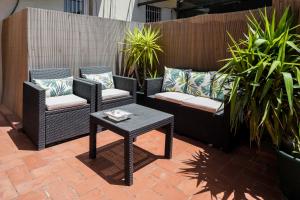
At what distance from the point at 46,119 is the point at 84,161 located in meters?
0.79

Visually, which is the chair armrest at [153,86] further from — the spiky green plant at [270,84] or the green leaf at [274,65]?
the green leaf at [274,65]

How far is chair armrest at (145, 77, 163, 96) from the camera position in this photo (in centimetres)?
414

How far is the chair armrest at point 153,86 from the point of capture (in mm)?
4145

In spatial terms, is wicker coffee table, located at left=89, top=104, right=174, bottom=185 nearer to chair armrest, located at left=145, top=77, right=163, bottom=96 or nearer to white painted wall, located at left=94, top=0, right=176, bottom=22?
chair armrest, located at left=145, top=77, right=163, bottom=96

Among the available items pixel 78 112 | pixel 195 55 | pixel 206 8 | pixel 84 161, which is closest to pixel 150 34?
pixel 195 55

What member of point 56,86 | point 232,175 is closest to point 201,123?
point 232,175

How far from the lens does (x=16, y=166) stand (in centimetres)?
262

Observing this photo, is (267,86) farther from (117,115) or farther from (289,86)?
(117,115)

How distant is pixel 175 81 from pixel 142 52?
98 cm

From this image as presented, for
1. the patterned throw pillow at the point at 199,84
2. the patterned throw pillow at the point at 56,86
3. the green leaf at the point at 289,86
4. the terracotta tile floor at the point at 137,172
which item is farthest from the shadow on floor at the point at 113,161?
the green leaf at the point at 289,86

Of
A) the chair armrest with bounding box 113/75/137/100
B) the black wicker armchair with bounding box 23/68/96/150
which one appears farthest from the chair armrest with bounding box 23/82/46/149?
the chair armrest with bounding box 113/75/137/100

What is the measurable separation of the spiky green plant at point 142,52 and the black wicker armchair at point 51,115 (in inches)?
56.1

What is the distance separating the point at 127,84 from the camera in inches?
168

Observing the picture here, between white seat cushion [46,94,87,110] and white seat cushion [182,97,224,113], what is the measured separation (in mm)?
1601
